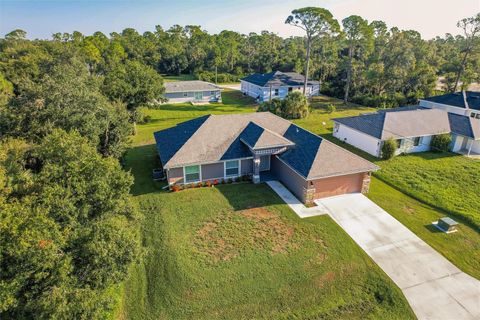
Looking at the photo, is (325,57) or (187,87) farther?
(325,57)

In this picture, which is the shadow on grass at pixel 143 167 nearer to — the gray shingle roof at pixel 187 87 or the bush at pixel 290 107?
the bush at pixel 290 107

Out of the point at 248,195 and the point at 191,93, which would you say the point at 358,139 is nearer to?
the point at 248,195

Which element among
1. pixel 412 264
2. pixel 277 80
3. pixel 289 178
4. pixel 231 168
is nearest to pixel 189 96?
pixel 277 80


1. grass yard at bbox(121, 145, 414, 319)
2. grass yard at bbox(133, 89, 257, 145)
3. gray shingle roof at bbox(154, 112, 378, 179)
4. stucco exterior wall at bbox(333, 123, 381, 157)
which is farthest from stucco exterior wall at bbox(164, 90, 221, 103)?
grass yard at bbox(121, 145, 414, 319)

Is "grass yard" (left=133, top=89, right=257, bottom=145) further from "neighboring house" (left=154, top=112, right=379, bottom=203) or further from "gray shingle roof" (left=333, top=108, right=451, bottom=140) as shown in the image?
"gray shingle roof" (left=333, top=108, right=451, bottom=140)

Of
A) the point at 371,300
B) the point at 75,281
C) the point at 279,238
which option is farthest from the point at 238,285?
the point at 75,281

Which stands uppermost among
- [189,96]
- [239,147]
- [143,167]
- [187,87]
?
[187,87]

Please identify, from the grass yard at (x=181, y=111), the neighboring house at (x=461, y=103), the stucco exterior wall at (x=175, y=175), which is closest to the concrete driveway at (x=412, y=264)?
the stucco exterior wall at (x=175, y=175)
